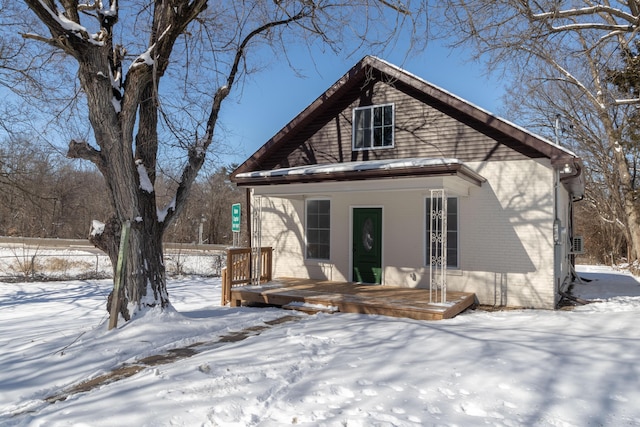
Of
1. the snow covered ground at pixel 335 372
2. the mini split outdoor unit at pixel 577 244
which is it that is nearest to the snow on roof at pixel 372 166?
the snow covered ground at pixel 335 372

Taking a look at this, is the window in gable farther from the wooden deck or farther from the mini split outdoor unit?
the mini split outdoor unit

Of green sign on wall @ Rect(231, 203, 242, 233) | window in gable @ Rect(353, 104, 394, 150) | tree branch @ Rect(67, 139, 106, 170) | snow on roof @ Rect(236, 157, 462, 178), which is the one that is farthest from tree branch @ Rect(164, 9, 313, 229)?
green sign on wall @ Rect(231, 203, 242, 233)

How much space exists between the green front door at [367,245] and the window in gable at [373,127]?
5.33 feet

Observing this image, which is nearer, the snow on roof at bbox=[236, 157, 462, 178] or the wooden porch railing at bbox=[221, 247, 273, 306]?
the snow on roof at bbox=[236, 157, 462, 178]

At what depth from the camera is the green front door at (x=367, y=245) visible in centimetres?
1042

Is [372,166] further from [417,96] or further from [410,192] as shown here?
[417,96]

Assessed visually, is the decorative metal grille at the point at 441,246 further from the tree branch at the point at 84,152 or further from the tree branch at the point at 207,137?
the tree branch at the point at 84,152

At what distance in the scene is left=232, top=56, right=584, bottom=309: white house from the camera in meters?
8.58

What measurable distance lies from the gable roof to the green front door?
2.71m

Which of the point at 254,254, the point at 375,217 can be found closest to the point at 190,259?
the point at 254,254

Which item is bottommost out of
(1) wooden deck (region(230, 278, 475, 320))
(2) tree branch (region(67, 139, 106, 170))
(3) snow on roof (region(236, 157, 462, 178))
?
(1) wooden deck (region(230, 278, 475, 320))

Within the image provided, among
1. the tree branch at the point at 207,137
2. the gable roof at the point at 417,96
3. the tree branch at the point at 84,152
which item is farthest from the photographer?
the gable roof at the point at 417,96

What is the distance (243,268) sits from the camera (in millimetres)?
9938

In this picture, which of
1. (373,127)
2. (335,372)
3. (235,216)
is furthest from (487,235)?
(235,216)
